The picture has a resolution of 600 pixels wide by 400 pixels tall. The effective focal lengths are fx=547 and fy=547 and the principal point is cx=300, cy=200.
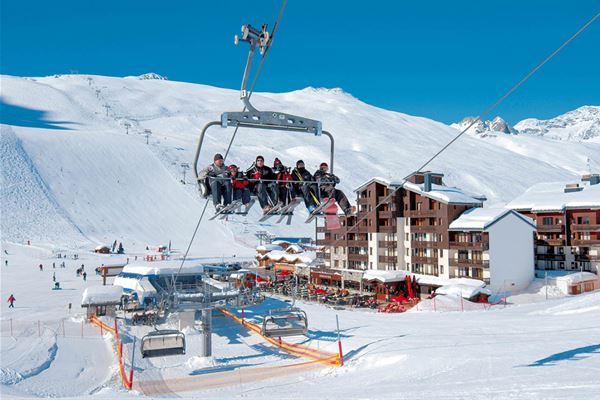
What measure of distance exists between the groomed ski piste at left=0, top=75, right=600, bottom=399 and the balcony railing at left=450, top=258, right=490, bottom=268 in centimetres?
300

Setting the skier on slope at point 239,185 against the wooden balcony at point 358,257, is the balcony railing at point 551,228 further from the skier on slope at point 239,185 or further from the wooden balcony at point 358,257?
the skier on slope at point 239,185

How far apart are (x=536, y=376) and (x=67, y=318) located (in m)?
24.2

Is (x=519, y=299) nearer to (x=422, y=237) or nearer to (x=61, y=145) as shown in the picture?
(x=422, y=237)

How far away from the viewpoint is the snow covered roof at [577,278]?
114 feet

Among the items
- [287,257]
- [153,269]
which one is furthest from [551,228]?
[153,269]

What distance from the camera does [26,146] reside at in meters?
101

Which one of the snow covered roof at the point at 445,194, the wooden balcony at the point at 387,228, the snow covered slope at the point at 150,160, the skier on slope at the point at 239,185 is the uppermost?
the snow covered slope at the point at 150,160

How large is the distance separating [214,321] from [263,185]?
17458 millimetres

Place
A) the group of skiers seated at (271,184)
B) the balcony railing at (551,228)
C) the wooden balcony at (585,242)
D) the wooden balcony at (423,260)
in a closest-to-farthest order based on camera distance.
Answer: the group of skiers seated at (271,184), the wooden balcony at (423,260), the wooden balcony at (585,242), the balcony railing at (551,228)

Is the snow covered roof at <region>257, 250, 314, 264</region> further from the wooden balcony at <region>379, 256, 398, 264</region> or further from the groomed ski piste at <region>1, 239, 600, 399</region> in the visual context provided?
the groomed ski piste at <region>1, 239, 600, 399</region>

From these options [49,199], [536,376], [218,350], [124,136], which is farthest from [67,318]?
[124,136]

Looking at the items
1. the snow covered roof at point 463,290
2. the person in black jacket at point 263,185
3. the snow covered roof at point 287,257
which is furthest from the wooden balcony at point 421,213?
the person in black jacket at point 263,185

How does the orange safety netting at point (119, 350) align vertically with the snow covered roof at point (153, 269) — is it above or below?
below

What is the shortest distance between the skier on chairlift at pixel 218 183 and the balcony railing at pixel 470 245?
26.9 meters
